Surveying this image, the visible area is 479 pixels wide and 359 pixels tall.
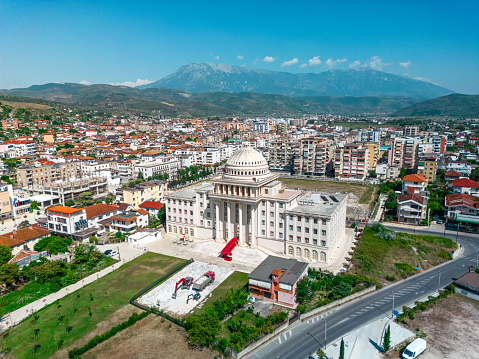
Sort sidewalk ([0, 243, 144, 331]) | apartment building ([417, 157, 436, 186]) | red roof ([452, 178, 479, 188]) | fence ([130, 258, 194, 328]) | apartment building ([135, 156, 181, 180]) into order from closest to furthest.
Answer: fence ([130, 258, 194, 328]) → sidewalk ([0, 243, 144, 331]) → red roof ([452, 178, 479, 188]) → apartment building ([417, 157, 436, 186]) → apartment building ([135, 156, 181, 180])

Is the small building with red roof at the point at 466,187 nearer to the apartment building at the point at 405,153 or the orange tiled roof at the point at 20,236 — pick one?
the apartment building at the point at 405,153

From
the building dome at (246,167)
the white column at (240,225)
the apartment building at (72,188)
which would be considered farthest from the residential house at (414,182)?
the apartment building at (72,188)

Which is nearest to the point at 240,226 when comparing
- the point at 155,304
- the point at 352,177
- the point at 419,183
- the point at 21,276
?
the point at 155,304

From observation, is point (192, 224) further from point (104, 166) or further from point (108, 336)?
point (104, 166)

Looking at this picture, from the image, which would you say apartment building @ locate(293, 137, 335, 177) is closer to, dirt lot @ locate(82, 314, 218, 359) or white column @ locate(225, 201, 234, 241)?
white column @ locate(225, 201, 234, 241)

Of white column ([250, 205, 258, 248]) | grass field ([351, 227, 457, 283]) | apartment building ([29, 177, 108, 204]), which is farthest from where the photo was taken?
apartment building ([29, 177, 108, 204])

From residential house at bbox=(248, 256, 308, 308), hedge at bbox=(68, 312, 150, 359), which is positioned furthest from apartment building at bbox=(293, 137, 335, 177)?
hedge at bbox=(68, 312, 150, 359)
